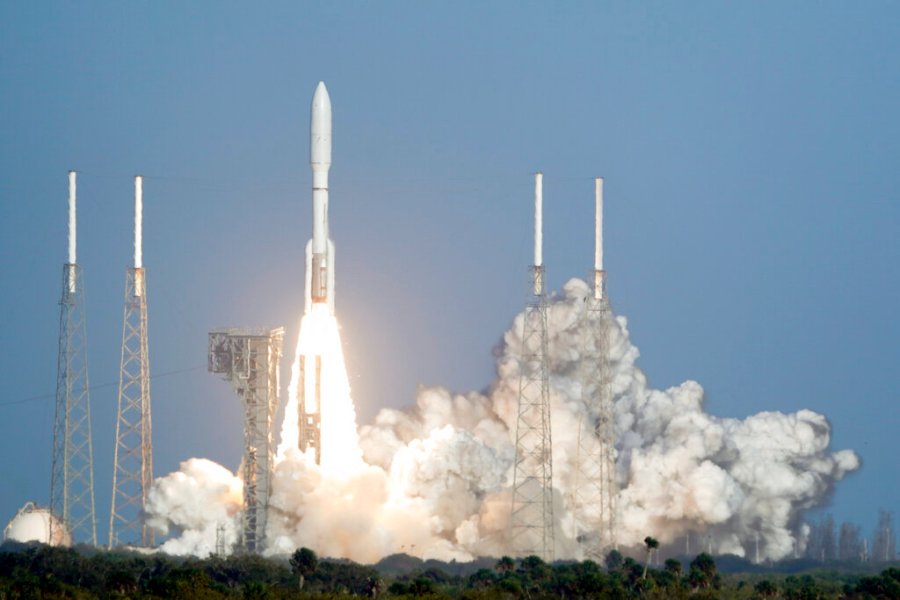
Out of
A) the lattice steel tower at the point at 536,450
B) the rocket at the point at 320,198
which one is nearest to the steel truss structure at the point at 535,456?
the lattice steel tower at the point at 536,450

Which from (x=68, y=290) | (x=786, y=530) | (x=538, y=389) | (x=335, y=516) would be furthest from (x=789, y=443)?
(x=68, y=290)

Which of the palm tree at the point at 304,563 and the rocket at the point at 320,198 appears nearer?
the palm tree at the point at 304,563

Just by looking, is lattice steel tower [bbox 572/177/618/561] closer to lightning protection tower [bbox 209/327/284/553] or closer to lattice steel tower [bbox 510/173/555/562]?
lattice steel tower [bbox 510/173/555/562]

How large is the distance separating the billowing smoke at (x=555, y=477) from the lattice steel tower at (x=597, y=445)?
0.56 m

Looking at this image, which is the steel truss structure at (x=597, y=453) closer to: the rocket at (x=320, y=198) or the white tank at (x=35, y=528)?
the rocket at (x=320, y=198)

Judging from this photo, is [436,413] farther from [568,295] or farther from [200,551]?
[200,551]

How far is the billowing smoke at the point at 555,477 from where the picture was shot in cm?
11031

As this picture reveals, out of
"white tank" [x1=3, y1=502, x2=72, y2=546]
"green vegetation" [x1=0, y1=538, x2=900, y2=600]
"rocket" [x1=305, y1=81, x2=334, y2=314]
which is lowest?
"green vegetation" [x1=0, y1=538, x2=900, y2=600]

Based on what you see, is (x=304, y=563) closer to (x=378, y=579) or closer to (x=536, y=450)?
(x=378, y=579)

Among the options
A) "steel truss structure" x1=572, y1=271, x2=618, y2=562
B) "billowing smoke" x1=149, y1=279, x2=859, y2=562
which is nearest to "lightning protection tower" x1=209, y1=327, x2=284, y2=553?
"billowing smoke" x1=149, y1=279, x2=859, y2=562

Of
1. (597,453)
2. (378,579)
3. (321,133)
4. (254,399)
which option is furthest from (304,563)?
(597,453)

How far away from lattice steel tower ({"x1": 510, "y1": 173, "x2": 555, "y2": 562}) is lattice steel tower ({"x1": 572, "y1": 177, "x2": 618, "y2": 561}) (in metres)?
1.80

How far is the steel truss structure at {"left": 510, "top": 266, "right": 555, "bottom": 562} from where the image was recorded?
107 meters

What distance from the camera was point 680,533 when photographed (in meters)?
121
